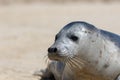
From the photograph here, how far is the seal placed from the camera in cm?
602

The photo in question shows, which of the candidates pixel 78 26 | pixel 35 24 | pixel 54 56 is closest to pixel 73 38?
pixel 78 26

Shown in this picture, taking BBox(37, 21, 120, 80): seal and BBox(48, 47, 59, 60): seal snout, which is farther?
BBox(37, 21, 120, 80): seal

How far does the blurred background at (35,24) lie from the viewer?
368 inches

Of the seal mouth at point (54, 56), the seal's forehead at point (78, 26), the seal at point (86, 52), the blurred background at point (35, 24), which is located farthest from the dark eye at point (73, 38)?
the blurred background at point (35, 24)

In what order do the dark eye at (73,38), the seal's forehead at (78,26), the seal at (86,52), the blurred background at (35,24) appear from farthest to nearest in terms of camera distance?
1. the blurred background at (35,24)
2. the seal's forehead at (78,26)
3. the dark eye at (73,38)
4. the seal at (86,52)

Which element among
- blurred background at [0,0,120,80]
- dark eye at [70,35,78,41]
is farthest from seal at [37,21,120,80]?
blurred background at [0,0,120,80]

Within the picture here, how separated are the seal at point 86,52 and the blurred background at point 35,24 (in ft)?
5.23

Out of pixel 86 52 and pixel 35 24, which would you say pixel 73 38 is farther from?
pixel 35 24

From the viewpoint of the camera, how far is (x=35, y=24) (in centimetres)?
1952

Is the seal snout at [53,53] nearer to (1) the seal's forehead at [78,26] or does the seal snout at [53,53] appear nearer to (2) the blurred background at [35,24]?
(1) the seal's forehead at [78,26]

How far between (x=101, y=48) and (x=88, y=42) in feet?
0.67

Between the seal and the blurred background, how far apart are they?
1.59m

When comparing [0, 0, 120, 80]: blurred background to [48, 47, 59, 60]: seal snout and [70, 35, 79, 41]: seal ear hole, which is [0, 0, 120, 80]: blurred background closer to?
[70, 35, 79, 41]: seal ear hole

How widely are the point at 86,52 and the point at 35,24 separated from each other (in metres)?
13.5
